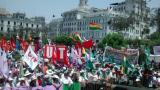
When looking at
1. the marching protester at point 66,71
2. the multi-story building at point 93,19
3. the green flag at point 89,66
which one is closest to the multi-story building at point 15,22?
the multi-story building at point 93,19

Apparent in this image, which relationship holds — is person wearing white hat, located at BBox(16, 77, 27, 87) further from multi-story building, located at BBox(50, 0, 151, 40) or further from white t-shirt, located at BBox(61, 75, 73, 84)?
multi-story building, located at BBox(50, 0, 151, 40)

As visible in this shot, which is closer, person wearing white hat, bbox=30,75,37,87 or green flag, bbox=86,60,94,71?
person wearing white hat, bbox=30,75,37,87

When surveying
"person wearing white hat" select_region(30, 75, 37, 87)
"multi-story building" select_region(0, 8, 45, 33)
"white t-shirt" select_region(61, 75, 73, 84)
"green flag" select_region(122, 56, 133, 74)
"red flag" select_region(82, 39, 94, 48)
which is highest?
"red flag" select_region(82, 39, 94, 48)

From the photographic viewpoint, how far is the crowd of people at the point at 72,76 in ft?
48.6

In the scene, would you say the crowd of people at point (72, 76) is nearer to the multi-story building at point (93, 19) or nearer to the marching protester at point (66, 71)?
the marching protester at point (66, 71)

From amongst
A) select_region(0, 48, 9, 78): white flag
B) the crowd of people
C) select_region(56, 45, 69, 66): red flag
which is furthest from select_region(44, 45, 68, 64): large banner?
select_region(0, 48, 9, 78): white flag

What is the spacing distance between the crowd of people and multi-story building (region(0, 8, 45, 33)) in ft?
395

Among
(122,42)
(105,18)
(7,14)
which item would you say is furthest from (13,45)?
(7,14)

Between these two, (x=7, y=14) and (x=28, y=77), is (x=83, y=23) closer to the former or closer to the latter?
(x=7, y=14)

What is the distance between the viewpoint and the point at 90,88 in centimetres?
1800

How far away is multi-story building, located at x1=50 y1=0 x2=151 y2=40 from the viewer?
434ft

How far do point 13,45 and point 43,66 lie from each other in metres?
10.1

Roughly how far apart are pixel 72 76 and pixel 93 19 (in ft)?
405

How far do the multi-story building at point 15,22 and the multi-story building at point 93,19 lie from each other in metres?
8.15
